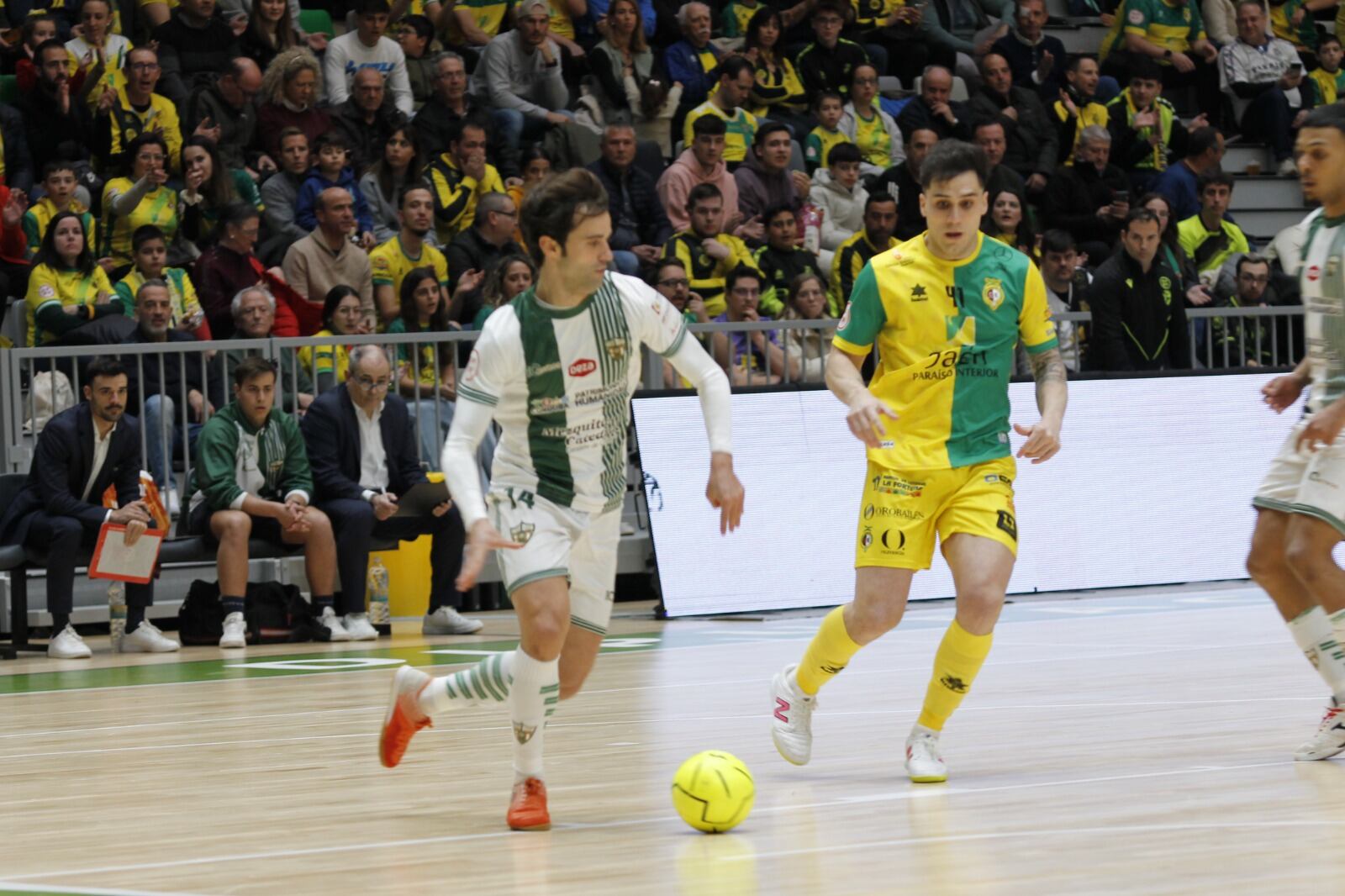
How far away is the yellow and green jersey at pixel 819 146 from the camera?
56.1ft

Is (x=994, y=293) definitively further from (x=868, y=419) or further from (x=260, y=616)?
(x=260, y=616)

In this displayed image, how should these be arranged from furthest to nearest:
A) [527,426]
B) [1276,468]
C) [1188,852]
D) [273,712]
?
1. [273,712]
2. [1276,468]
3. [527,426]
4. [1188,852]

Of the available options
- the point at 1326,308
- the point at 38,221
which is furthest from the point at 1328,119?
the point at 38,221

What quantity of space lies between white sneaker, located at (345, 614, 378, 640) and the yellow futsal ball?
7169mm

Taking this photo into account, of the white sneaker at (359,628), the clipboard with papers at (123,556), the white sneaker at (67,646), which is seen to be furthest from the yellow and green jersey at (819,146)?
the white sneaker at (67,646)

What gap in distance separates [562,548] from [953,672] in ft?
4.53

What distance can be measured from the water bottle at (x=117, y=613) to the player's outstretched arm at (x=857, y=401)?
6543mm

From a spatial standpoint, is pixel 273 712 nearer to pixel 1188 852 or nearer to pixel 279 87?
pixel 1188 852

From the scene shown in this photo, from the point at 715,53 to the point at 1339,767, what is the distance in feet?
41.8

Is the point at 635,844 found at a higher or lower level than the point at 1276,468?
lower

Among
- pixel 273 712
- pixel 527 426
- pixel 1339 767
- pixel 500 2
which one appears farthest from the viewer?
pixel 500 2

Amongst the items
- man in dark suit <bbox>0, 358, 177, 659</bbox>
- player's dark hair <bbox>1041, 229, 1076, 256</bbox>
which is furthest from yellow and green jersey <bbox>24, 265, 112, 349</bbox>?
player's dark hair <bbox>1041, 229, 1076, 256</bbox>

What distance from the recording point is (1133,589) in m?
13.4

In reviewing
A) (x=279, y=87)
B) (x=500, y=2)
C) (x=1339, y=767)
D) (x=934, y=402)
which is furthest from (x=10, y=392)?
(x=1339, y=767)
